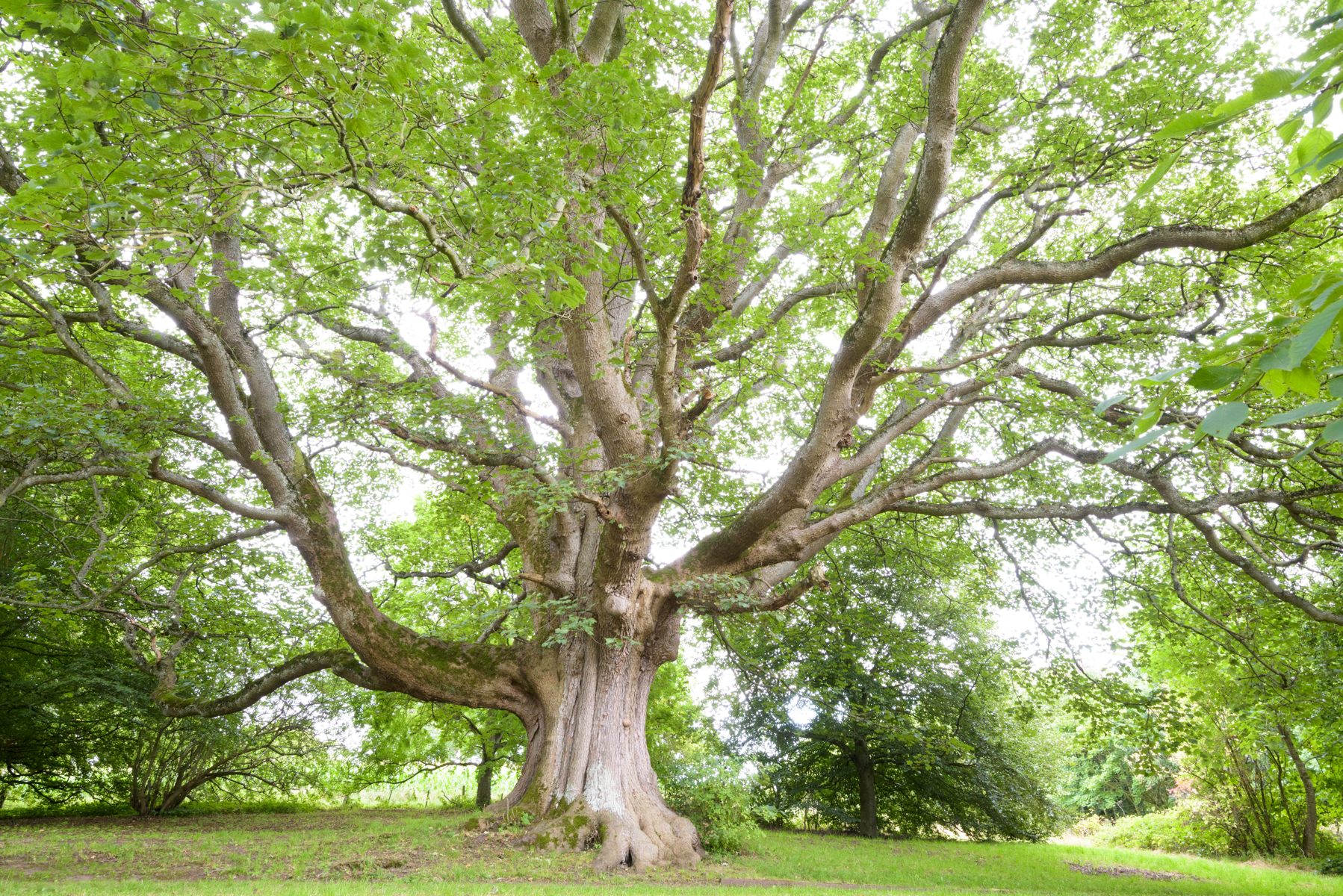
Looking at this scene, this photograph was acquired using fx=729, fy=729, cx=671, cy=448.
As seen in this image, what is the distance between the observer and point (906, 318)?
721cm

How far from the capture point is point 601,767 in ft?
28.2

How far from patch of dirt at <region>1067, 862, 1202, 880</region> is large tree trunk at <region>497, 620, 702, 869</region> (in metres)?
6.75

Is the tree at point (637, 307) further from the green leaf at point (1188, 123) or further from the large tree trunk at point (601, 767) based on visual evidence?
the green leaf at point (1188, 123)

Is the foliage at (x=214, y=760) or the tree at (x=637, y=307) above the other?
the tree at (x=637, y=307)

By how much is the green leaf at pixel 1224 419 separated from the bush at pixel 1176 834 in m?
20.2

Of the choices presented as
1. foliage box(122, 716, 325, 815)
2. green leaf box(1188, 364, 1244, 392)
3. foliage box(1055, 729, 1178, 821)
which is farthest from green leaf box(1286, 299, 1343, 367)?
foliage box(1055, 729, 1178, 821)

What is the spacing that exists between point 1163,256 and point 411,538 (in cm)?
1565

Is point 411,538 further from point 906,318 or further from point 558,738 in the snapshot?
point 906,318

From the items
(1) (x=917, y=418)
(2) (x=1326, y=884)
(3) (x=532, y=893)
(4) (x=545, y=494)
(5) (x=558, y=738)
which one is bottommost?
(2) (x=1326, y=884)

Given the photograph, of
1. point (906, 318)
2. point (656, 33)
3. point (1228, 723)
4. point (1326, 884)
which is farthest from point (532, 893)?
point (1228, 723)

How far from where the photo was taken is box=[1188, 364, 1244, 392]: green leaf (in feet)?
3.94

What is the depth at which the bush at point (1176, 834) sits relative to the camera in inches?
625

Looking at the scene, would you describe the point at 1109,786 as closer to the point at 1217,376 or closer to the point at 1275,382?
the point at 1275,382

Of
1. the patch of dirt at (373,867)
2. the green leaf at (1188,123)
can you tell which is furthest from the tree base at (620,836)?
the green leaf at (1188,123)
